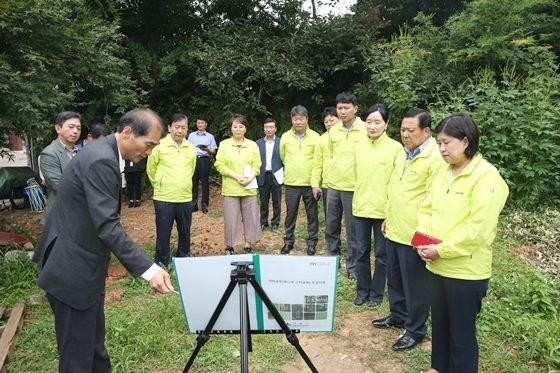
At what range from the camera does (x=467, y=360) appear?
2.59 m

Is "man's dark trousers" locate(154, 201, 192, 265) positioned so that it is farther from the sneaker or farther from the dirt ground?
the sneaker

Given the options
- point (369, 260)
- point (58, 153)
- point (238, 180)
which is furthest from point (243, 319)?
point (238, 180)

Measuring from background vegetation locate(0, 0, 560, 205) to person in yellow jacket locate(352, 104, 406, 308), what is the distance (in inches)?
133

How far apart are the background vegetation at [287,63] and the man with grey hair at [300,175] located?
2.63 meters

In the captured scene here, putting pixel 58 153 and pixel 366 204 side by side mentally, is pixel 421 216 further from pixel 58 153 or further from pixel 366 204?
pixel 58 153

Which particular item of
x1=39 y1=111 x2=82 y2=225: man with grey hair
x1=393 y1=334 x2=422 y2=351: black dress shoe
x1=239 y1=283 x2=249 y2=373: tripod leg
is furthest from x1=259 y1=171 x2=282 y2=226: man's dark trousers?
x1=239 y1=283 x2=249 y2=373: tripod leg

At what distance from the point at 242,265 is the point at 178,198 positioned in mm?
3120

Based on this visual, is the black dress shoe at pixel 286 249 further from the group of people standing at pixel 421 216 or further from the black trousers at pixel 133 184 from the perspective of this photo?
the black trousers at pixel 133 184

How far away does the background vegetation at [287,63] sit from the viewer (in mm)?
4785

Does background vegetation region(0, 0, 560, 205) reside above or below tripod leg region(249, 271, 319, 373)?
above

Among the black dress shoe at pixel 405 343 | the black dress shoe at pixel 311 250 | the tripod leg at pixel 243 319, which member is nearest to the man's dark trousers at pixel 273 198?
the black dress shoe at pixel 311 250

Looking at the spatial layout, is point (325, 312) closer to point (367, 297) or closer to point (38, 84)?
point (367, 297)

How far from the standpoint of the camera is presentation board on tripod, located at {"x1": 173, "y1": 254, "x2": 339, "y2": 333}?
83.7 inches

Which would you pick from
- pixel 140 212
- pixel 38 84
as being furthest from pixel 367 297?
pixel 140 212
